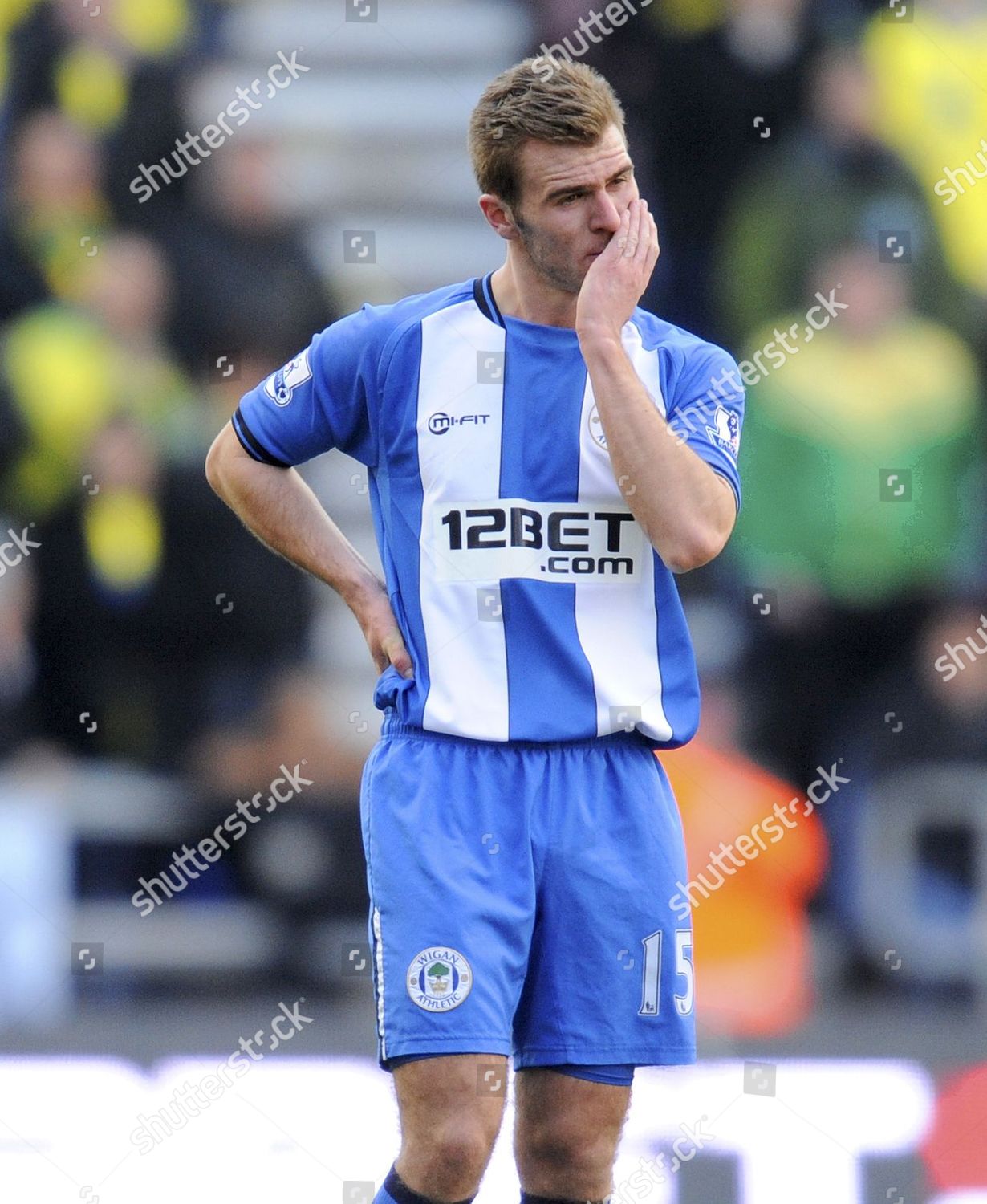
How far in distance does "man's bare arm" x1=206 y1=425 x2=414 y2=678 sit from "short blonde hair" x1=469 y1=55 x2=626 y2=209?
661mm

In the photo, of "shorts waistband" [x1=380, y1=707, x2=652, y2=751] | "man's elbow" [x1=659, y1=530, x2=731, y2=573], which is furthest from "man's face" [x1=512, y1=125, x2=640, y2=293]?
"shorts waistband" [x1=380, y1=707, x2=652, y2=751]

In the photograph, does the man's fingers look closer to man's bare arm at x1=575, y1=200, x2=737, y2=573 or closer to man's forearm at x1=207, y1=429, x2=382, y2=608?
man's forearm at x1=207, y1=429, x2=382, y2=608

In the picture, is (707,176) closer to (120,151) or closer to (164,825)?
(120,151)

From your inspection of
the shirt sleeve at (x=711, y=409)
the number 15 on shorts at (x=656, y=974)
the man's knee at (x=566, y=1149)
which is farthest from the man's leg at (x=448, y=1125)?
the shirt sleeve at (x=711, y=409)

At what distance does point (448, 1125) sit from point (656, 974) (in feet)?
1.50

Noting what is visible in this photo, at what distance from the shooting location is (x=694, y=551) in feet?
10.6

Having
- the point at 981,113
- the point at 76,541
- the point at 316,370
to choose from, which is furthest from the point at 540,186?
the point at 981,113

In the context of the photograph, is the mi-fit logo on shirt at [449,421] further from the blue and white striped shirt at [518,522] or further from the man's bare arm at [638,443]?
the man's bare arm at [638,443]

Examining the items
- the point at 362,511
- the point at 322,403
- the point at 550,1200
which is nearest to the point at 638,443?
the point at 322,403

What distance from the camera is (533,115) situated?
3324mm

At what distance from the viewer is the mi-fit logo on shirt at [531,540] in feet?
11.0

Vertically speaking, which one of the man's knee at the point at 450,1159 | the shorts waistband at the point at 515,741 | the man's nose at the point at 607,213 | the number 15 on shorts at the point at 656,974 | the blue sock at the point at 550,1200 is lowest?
the blue sock at the point at 550,1200

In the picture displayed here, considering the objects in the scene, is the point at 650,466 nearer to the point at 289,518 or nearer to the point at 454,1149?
the point at 289,518

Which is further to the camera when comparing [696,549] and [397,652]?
[397,652]
